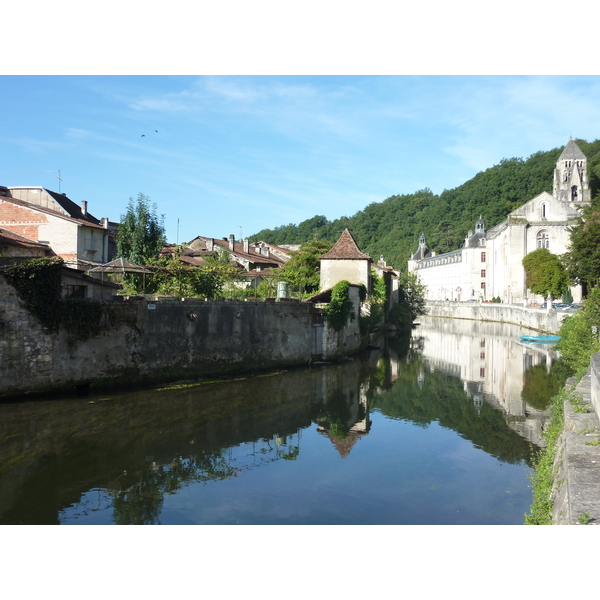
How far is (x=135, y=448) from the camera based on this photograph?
12867 millimetres

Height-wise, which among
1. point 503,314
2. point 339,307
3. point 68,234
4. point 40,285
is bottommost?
point 503,314

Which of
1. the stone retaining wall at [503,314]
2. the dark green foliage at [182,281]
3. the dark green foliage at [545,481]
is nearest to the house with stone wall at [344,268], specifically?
the dark green foliage at [182,281]

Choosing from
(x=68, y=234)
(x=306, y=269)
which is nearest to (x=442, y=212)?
(x=306, y=269)

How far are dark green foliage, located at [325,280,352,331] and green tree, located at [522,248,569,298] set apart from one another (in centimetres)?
4004

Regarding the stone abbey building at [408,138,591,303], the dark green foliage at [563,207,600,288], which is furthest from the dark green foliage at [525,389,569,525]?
the stone abbey building at [408,138,591,303]

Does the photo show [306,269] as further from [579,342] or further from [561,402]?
[561,402]

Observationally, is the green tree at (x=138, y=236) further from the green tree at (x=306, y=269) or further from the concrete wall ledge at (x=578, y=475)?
the concrete wall ledge at (x=578, y=475)

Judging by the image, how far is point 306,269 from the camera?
39.6 metres

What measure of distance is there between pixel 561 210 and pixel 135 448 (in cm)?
6974

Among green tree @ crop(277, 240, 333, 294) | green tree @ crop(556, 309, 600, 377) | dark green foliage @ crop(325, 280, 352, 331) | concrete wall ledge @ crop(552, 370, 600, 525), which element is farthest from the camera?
green tree @ crop(277, 240, 333, 294)

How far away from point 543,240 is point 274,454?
6674 centimetres

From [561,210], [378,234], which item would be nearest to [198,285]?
[561,210]

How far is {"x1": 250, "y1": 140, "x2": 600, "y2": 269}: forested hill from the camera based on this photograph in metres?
107

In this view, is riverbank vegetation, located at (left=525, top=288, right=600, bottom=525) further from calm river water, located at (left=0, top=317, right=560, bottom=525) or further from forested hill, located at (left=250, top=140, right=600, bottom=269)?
forested hill, located at (left=250, top=140, right=600, bottom=269)
